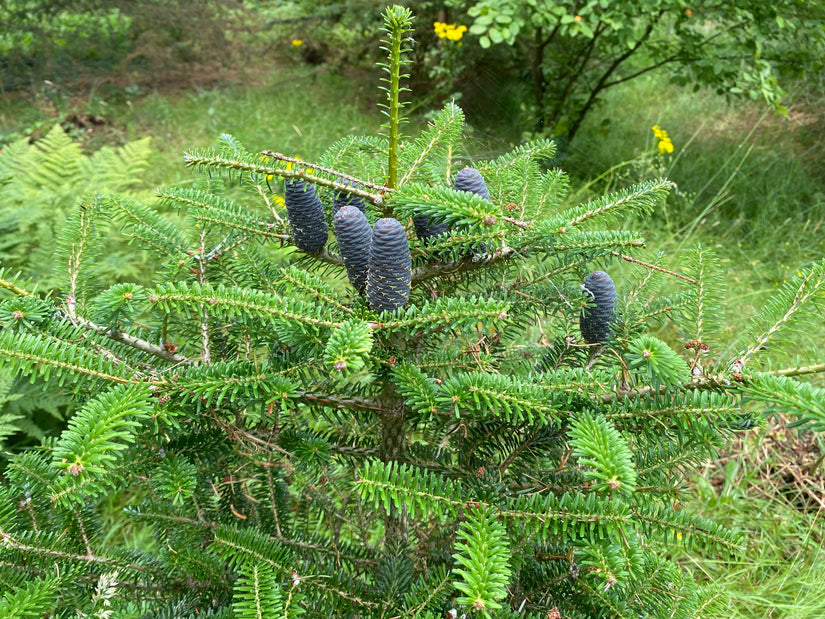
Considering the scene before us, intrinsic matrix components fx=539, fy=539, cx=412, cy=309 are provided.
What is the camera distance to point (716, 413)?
2.04 ft

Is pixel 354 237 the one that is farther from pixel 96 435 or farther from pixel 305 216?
pixel 96 435

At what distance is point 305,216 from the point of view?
0.75 meters

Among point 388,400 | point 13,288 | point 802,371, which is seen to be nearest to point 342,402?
point 388,400

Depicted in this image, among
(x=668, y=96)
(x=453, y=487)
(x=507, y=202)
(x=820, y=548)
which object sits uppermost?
(x=507, y=202)

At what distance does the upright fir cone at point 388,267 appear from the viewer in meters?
0.62

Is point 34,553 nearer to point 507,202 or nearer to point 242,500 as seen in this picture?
point 242,500

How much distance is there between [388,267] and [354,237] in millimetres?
70

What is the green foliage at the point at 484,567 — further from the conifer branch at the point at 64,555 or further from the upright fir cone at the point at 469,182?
the conifer branch at the point at 64,555

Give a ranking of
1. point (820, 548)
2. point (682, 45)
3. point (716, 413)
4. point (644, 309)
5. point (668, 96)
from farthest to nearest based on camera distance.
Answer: point (668, 96) → point (682, 45) → point (820, 548) → point (644, 309) → point (716, 413)

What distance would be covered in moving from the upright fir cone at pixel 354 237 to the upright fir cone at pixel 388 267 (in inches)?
1.5

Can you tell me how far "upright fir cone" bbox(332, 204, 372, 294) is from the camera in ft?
2.19

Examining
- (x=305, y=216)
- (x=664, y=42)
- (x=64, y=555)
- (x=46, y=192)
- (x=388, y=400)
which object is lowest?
(x=46, y=192)

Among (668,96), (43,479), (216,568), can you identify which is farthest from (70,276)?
(668,96)

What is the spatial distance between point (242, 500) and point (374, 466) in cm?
50
